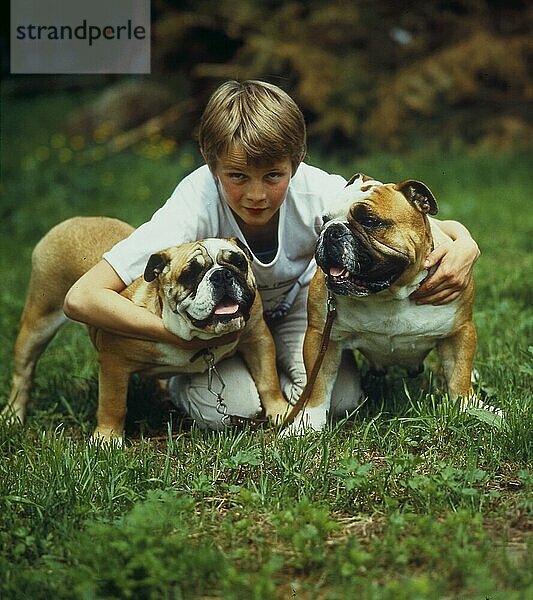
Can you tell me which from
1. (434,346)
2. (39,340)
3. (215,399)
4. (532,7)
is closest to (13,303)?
(39,340)

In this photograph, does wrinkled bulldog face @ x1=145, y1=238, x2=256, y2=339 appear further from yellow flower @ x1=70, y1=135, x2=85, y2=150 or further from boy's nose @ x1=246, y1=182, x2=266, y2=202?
yellow flower @ x1=70, y1=135, x2=85, y2=150

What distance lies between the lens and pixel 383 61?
27.4 ft

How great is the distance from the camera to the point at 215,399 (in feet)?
11.8

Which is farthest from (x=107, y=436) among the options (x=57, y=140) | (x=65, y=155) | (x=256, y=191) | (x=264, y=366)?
(x=57, y=140)

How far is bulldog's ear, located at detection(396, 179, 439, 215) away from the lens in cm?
304

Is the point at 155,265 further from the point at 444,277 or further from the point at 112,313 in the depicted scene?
the point at 444,277

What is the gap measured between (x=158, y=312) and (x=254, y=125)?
750mm

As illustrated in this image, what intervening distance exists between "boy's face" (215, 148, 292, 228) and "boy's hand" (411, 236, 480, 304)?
582 millimetres

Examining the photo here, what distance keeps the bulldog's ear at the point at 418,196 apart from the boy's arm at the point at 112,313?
2.93ft

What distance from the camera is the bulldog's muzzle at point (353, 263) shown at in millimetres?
2986

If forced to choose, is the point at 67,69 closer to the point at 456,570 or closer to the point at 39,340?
the point at 39,340

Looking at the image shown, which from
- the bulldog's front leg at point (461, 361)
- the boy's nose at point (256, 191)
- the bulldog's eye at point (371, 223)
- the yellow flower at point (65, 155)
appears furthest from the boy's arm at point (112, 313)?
the yellow flower at point (65, 155)

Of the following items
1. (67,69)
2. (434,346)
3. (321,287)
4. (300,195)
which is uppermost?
(67,69)

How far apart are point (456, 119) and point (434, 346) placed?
547 cm
